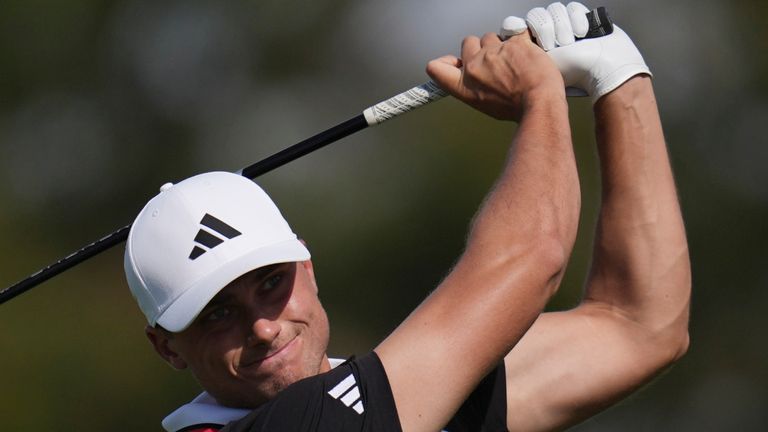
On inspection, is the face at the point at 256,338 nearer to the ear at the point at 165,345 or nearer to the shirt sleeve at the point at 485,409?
the ear at the point at 165,345

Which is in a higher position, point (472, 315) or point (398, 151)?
point (472, 315)

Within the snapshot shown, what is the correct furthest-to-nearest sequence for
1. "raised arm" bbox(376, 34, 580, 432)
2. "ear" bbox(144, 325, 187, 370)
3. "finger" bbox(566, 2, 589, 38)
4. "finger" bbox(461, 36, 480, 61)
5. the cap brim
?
"finger" bbox(566, 2, 589, 38), "finger" bbox(461, 36, 480, 61), "ear" bbox(144, 325, 187, 370), the cap brim, "raised arm" bbox(376, 34, 580, 432)

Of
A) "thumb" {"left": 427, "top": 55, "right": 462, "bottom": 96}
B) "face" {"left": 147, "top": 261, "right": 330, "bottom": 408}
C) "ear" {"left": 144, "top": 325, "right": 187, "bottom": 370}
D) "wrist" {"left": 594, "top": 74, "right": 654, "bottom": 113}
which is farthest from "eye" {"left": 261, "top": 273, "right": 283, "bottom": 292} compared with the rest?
"wrist" {"left": 594, "top": 74, "right": 654, "bottom": 113}

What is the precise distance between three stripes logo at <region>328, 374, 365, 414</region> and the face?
32cm

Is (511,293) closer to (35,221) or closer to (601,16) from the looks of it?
(601,16)

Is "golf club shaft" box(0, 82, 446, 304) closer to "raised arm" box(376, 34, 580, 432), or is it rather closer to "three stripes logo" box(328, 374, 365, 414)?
"raised arm" box(376, 34, 580, 432)

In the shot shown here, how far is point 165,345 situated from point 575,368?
1188mm

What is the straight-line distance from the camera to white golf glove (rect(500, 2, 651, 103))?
4395 millimetres

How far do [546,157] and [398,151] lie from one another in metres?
8.50

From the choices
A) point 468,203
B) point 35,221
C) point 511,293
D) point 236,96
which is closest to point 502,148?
point 468,203

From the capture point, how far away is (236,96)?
13039 millimetres

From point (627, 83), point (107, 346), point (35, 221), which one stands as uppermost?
point (627, 83)

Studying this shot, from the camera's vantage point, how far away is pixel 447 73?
14.3 feet

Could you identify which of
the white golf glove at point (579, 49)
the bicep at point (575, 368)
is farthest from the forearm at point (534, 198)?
the bicep at point (575, 368)
